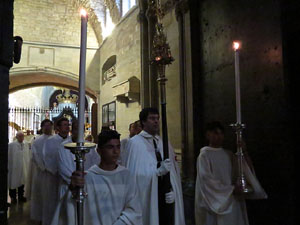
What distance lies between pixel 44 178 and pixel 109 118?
22.3 ft

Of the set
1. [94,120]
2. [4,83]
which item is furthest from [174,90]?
[94,120]

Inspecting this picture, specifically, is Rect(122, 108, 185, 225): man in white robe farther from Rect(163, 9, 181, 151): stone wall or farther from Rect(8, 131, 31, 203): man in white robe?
Rect(8, 131, 31, 203): man in white robe

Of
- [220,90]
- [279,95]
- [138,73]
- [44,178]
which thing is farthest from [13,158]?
[279,95]

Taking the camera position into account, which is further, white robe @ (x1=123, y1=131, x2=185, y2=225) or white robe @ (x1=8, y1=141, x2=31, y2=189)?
white robe @ (x1=8, y1=141, x2=31, y2=189)

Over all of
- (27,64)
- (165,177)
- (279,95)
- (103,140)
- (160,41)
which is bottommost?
(165,177)

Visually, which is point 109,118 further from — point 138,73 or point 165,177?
point 165,177

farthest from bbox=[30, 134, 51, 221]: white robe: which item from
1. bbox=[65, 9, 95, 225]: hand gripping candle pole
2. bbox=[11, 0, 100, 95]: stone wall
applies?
bbox=[11, 0, 100, 95]: stone wall

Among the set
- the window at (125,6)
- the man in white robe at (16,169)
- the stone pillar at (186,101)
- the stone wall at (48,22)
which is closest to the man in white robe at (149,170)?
the stone pillar at (186,101)

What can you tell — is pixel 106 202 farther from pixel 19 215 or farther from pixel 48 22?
pixel 48 22

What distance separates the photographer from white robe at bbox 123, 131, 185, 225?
279 centimetres

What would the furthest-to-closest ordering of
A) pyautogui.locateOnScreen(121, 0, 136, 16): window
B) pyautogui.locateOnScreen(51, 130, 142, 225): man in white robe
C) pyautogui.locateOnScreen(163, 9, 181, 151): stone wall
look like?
1. pyautogui.locateOnScreen(121, 0, 136, 16): window
2. pyautogui.locateOnScreen(163, 9, 181, 151): stone wall
3. pyautogui.locateOnScreen(51, 130, 142, 225): man in white robe

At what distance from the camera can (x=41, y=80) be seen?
1581 centimetres

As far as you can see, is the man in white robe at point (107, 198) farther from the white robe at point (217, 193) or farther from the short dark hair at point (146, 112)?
the white robe at point (217, 193)

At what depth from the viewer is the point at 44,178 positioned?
4707 millimetres
